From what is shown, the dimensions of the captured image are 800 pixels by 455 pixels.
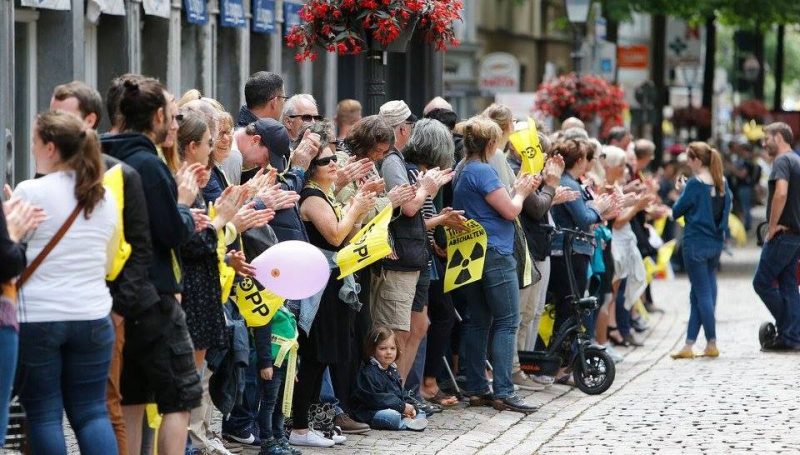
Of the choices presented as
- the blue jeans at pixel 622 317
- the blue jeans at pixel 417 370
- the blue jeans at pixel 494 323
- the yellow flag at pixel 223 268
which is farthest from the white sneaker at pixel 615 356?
the yellow flag at pixel 223 268

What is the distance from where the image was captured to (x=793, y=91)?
112625mm

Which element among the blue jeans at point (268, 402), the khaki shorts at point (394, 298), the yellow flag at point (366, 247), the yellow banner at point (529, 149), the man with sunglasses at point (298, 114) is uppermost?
the man with sunglasses at point (298, 114)

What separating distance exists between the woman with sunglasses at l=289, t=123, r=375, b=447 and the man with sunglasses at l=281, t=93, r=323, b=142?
344 millimetres

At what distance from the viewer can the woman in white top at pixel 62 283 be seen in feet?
22.2

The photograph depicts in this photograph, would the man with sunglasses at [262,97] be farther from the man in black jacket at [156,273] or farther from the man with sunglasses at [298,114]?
the man in black jacket at [156,273]

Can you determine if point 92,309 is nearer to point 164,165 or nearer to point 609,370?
point 164,165

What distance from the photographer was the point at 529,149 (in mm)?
12484

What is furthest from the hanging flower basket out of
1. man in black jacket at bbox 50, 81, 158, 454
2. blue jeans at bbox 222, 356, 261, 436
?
man in black jacket at bbox 50, 81, 158, 454

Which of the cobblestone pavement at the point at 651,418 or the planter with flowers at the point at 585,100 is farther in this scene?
the planter with flowers at the point at 585,100

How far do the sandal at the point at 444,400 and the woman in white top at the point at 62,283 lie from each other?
5.13m

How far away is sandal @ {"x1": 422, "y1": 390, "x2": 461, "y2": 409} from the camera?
38.8 ft

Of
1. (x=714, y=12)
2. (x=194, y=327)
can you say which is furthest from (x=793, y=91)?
(x=194, y=327)

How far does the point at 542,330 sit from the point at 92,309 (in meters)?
7.48

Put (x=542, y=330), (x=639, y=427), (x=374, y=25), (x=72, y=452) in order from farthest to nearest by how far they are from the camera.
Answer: (x=542, y=330) → (x=374, y=25) → (x=639, y=427) → (x=72, y=452)
